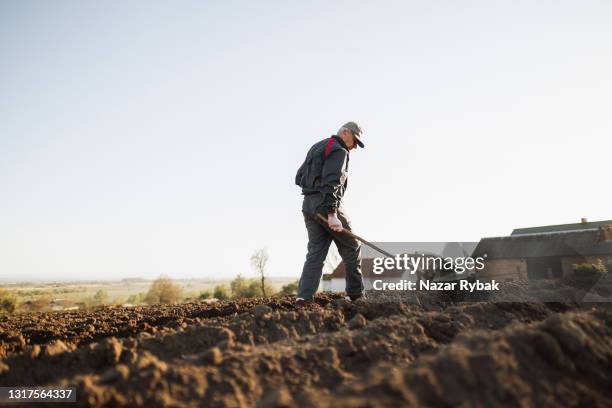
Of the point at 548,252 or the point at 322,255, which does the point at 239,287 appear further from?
the point at 322,255

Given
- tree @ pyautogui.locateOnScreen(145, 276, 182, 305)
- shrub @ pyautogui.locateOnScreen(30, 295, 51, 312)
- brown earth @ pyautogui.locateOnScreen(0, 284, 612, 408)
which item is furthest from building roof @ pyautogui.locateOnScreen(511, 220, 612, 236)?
shrub @ pyautogui.locateOnScreen(30, 295, 51, 312)

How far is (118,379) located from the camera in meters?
1.91

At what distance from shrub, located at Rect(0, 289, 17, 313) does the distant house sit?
23.4m

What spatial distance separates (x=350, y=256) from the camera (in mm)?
5055

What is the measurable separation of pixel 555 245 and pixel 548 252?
588 mm

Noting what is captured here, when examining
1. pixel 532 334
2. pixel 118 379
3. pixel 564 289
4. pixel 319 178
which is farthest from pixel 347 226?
pixel 564 289

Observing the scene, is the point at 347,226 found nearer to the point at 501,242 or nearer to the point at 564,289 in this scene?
the point at 564,289

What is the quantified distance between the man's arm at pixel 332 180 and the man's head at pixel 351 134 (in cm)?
35

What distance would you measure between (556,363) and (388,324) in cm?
109

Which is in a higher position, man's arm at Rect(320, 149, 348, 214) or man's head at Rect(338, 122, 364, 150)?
man's head at Rect(338, 122, 364, 150)

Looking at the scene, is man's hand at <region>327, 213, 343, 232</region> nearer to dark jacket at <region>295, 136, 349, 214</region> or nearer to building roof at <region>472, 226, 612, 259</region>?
dark jacket at <region>295, 136, 349, 214</region>

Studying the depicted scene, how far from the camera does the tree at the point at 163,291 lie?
24.9 meters

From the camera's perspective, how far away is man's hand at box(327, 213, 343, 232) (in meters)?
4.74

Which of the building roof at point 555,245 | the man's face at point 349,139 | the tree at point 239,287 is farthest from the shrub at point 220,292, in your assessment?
the man's face at point 349,139
